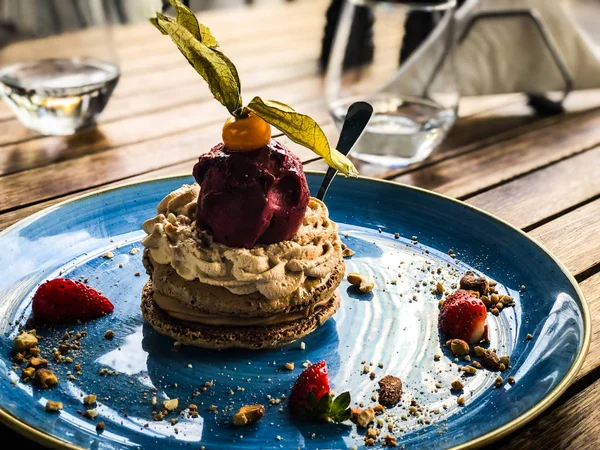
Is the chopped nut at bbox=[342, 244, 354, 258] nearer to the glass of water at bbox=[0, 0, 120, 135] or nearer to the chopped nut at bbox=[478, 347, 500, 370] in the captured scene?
the chopped nut at bbox=[478, 347, 500, 370]

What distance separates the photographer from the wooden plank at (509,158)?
7.27 feet

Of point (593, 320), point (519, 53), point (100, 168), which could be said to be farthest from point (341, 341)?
point (519, 53)

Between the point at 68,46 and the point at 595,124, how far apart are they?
1.79m

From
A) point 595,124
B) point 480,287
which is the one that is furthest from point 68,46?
point 595,124

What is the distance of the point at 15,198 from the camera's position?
2000 mm


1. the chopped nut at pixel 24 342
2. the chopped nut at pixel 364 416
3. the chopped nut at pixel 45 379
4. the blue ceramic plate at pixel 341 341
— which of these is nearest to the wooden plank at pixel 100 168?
the blue ceramic plate at pixel 341 341

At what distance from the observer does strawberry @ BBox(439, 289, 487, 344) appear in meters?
1.40

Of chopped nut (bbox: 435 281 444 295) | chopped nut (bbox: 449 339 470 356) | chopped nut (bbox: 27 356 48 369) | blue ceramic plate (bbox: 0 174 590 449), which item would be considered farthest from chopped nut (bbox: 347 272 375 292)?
chopped nut (bbox: 27 356 48 369)

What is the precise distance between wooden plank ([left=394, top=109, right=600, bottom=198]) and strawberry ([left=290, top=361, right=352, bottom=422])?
41.1 inches

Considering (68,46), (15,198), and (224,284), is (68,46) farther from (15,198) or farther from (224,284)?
(224,284)

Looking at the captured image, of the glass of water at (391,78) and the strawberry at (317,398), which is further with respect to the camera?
the glass of water at (391,78)

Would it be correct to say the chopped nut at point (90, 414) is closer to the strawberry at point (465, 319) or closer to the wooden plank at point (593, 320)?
the strawberry at point (465, 319)

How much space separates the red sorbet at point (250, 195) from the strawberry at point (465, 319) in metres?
0.34

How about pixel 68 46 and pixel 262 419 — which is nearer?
pixel 262 419
